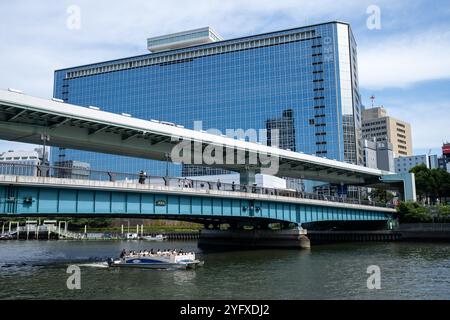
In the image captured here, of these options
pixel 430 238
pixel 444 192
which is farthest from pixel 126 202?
pixel 444 192

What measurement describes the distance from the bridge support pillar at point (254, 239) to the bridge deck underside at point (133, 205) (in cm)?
303

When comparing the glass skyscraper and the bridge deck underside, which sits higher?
the glass skyscraper

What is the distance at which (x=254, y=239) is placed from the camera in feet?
227

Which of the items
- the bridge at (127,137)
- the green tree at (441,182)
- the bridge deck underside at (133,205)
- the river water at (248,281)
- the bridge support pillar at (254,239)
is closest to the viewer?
the river water at (248,281)

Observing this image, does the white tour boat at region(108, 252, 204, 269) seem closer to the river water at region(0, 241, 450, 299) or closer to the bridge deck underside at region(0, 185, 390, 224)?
the river water at region(0, 241, 450, 299)

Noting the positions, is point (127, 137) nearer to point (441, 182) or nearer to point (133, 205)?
point (133, 205)

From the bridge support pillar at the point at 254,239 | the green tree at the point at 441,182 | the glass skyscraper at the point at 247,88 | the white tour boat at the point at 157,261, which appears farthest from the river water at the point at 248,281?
the glass skyscraper at the point at 247,88

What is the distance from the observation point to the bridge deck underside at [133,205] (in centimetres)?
3391

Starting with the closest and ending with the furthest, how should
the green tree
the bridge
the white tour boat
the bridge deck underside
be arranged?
1. the bridge deck underside
2. the bridge
3. the white tour boat
4. the green tree

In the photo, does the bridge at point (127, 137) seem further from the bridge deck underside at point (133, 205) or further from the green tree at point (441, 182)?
the green tree at point (441, 182)

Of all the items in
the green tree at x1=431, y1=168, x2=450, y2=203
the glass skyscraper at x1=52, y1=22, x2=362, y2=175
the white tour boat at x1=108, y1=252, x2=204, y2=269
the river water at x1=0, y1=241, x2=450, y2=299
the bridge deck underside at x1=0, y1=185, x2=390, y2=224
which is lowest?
the river water at x1=0, y1=241, x2=450, y2=299

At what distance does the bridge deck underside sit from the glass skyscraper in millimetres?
82666

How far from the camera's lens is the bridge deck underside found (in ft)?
111

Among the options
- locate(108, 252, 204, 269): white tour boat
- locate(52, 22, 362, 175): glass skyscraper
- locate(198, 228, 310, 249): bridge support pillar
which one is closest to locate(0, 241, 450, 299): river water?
locate(108, 252, 204, 269): white tour boat
